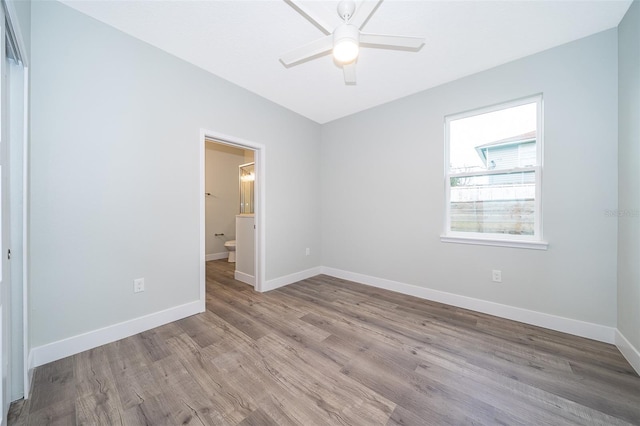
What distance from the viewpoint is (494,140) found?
101 inches

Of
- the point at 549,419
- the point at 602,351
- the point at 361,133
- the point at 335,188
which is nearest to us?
the point at 549,419

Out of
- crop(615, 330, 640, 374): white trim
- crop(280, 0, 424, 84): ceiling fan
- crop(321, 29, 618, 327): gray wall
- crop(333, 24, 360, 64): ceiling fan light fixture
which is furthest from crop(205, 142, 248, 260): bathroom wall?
crop(615, 330, 640, 374): white trim

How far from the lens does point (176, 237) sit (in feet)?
7.77

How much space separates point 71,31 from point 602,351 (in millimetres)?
4903

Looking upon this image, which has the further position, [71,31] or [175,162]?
[175,162]

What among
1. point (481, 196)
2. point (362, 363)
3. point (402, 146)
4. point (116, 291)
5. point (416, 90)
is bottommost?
point (362, 363)

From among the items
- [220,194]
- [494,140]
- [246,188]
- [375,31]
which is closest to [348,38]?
[375,31]

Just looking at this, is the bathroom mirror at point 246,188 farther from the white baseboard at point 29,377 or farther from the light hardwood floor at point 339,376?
the white baseboard at point 29,377

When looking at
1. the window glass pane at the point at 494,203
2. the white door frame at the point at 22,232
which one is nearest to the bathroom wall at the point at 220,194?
the white door frame at the point at 22,232

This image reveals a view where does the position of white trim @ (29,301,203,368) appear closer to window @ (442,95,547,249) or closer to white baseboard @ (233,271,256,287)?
white baseboard @ (233,271,256,287)

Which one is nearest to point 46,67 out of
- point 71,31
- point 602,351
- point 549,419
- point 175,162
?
point 71,31

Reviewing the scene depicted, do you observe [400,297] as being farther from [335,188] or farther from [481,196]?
[335,188]

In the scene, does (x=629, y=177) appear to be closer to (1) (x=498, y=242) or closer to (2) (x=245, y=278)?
(1) (x=498, y=242)

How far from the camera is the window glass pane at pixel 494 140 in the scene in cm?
236
